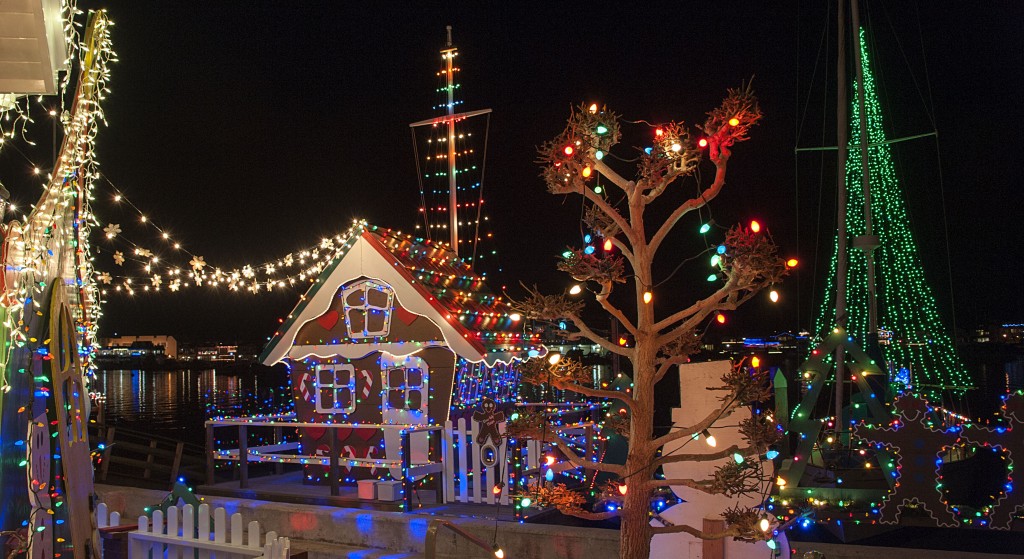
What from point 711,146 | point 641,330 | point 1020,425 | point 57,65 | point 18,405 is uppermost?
point 57,65

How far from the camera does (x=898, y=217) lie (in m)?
22.9

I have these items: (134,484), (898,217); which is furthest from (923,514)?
(898,217)

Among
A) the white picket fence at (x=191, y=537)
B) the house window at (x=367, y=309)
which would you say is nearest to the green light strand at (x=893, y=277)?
the house window at (x=367, y=309)

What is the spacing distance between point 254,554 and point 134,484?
10319mm

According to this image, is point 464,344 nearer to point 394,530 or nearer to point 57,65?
point 394,530

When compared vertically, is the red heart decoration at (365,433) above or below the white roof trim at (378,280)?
below

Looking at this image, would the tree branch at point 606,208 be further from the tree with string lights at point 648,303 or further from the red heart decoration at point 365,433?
the red heart decoration at point 365,433

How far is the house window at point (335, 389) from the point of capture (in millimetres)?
12930

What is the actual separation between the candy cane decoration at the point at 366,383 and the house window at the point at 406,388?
27cm

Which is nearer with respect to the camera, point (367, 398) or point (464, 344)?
point (464, 344)

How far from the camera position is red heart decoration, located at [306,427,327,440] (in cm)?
1295

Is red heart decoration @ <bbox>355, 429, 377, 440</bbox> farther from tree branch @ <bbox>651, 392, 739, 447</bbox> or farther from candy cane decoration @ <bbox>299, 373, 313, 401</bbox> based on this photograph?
tree branch @ <bbox>651, 392, 739, 447</bbox>

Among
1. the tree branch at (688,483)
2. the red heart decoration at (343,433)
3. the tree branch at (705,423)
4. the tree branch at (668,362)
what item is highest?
the tree branch at (668,362)

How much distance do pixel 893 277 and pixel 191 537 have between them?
21973mm
